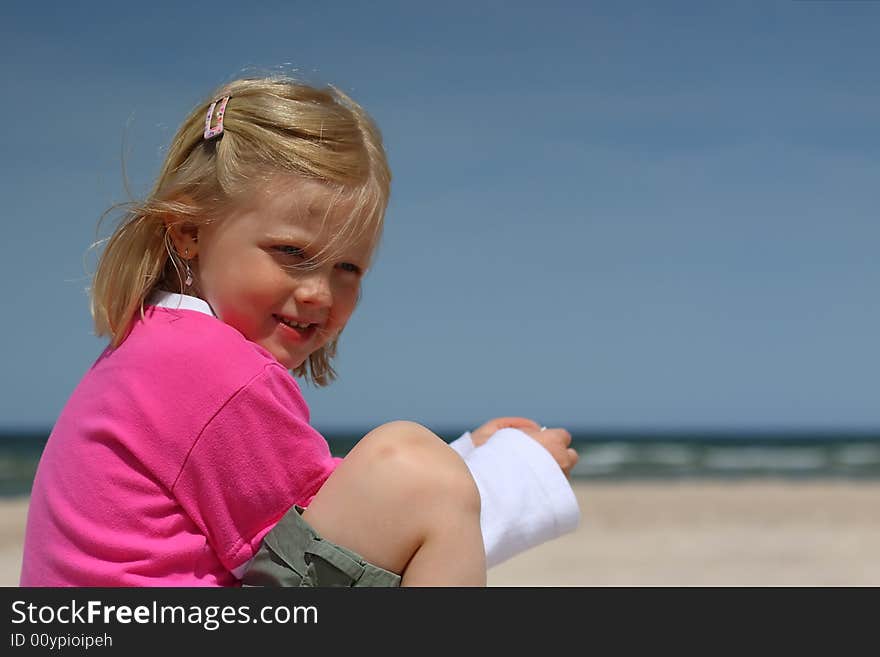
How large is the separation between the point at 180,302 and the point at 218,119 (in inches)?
15.1

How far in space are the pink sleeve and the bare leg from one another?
92 mm

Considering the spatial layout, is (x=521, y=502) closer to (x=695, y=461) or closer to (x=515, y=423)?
(x=515, y=423)

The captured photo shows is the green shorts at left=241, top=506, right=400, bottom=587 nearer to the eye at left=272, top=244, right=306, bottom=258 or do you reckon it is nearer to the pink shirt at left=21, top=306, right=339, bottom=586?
the pink shirt at left=21, top=306, right=339, bottom=586

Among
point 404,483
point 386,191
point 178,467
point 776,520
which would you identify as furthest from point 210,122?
point 776,520

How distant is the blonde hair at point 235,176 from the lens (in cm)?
186

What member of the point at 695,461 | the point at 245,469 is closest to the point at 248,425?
the point at 245,469

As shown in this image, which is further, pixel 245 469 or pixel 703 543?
pixel 703 543

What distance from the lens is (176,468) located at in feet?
5.32

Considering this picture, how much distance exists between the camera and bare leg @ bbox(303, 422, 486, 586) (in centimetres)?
158

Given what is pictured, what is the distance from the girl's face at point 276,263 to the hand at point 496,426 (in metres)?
0.61

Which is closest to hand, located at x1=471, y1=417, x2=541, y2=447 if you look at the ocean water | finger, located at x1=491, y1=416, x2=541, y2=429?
finger, located at x1=491, y1=416, x2=541, y2=429
